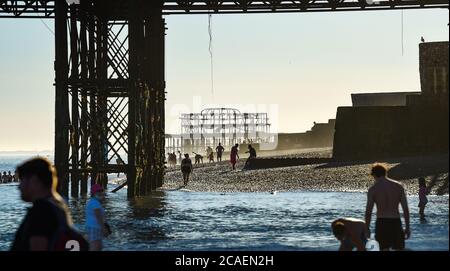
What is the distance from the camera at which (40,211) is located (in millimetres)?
5027

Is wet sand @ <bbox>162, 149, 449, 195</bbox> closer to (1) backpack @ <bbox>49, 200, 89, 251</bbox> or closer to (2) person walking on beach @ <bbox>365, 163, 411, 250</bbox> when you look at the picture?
(2) person walking on beach @ <bbox>365, 163, 411, 250</bbox>

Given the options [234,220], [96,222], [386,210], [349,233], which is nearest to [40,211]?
[349,233]

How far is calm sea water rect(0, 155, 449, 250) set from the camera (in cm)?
1466

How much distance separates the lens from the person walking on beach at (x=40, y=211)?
5.00 meters

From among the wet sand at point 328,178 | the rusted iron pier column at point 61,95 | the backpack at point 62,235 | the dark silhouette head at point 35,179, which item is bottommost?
the wet sand at point 328,178

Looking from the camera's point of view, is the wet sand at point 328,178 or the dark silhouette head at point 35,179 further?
the wet sand at point 328,178

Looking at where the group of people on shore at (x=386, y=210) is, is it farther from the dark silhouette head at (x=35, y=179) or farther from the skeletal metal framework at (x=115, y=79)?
the skeletal metal framework at (x=115, y=79)

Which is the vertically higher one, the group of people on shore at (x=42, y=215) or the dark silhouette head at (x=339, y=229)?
the group of people on shore at (x=42, y=215)

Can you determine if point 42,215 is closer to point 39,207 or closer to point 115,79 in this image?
point 39,207

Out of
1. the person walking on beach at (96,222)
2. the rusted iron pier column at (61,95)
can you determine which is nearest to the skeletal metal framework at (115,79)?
the rusted iron pier column at (61,95)

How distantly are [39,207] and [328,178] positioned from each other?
29818 millimetres

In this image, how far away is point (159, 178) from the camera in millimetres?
35375
